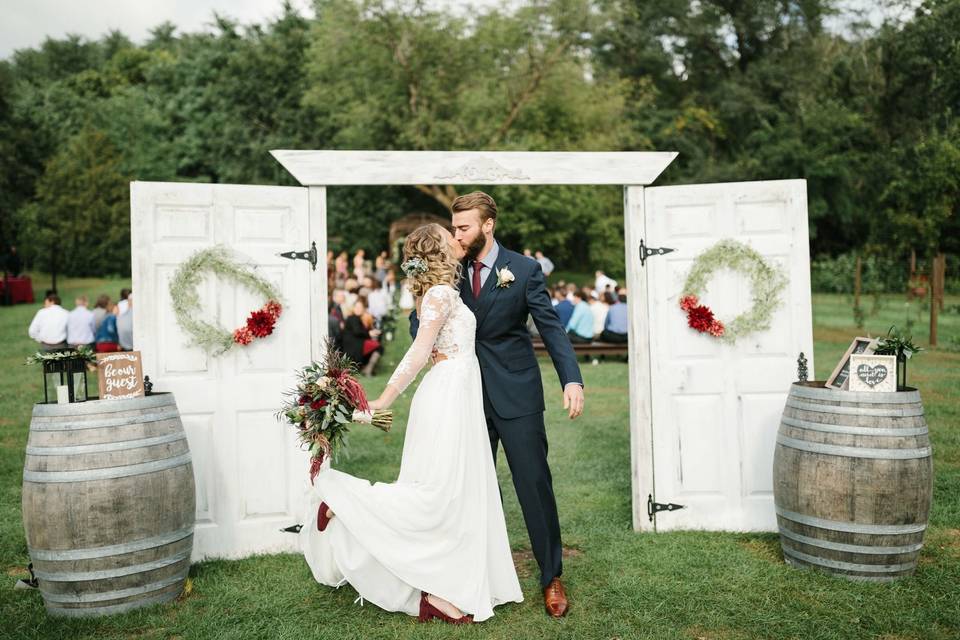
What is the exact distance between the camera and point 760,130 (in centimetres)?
3344

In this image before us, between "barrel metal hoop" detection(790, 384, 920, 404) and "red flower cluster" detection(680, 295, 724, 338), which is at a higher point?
"red flower cluster" detection(680, 295, 724, 338)

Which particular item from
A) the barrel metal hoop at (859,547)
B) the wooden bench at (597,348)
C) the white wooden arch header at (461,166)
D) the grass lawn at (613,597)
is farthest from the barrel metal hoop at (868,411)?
the wooden bench at (597,348)

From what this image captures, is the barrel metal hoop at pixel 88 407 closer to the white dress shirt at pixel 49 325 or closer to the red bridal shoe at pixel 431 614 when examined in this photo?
the red bridal shoe at pixel 431 614

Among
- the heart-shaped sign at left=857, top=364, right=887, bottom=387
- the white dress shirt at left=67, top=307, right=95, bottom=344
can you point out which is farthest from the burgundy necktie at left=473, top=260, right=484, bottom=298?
the white dress shirt at left=67, top=307, right=95, bottom=344

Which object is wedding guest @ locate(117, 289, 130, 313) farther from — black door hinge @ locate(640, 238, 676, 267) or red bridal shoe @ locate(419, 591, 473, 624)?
red bridal shoe @ locate(419, 591, 473, 624)

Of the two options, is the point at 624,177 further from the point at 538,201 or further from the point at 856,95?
the point at 856,95

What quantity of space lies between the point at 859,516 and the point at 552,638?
1.88 metres

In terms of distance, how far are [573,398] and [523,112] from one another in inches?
1004

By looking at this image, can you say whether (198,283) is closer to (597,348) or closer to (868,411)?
(868,411)

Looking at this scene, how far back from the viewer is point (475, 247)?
4441 mm

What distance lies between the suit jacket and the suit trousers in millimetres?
66

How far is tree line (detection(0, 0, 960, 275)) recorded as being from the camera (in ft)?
88.2

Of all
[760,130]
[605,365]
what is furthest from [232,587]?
[760,130]

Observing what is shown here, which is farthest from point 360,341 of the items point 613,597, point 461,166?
point 613,597
